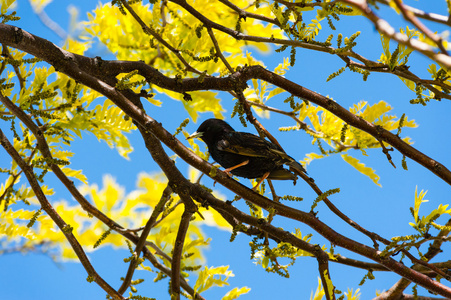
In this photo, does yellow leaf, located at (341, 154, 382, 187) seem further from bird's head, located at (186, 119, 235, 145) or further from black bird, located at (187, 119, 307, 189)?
bird's head, located at (186, 119, 235, 145)

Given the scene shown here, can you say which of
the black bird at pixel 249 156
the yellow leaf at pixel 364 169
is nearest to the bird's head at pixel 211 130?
the black bird at pixel 249 156

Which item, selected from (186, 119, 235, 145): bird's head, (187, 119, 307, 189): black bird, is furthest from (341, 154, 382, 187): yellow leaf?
(186, 119, 235, 145): bird's head

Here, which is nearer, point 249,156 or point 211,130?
point 249,156

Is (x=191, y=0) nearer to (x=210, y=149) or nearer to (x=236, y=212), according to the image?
(x=210, y=149)

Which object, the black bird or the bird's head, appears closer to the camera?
the black bird

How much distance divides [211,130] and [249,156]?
0.79 ft

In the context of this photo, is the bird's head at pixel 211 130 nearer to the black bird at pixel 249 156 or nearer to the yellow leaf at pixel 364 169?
the black bird at pixel 249 156

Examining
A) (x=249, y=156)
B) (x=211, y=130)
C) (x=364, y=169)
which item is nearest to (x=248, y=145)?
(x=249, y=156)

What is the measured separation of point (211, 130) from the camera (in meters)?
1.98

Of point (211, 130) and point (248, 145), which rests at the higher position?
point (211, 130)

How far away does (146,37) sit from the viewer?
226 cm

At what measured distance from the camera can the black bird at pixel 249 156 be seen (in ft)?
5.95

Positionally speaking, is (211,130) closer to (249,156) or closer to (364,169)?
(249,156)

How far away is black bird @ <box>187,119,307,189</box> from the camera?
1813 millimetres
